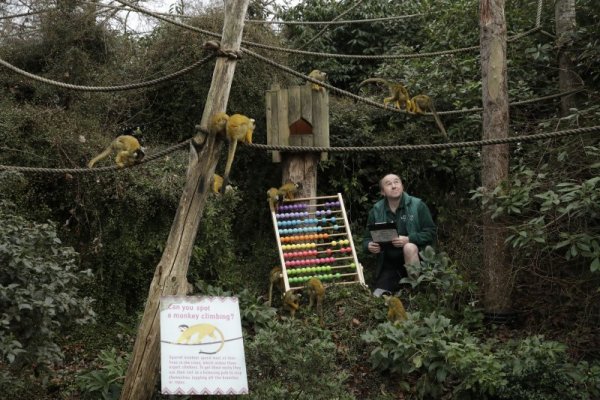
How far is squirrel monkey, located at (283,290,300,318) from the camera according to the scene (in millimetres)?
6504

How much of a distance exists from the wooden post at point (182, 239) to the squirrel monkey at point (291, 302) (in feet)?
5.78

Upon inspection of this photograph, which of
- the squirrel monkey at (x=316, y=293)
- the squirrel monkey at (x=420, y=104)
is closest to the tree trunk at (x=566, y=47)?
the squirrel monkey at (x=420, y=104)

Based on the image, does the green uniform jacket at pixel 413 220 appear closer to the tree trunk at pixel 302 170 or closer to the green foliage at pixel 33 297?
the tree trunk at pixel 302 170

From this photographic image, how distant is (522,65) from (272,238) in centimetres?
345

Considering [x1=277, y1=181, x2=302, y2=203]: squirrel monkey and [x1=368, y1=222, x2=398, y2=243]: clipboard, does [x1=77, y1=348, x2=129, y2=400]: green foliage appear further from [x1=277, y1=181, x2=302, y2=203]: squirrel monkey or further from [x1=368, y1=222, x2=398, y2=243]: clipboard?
[x1=277, y1=181, x2=302, y2=203]: squirrel monkey

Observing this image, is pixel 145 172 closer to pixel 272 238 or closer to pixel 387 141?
pixel 272 238

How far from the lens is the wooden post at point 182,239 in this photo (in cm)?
472

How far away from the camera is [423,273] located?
6395 millimetres

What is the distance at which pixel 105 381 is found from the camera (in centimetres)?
507

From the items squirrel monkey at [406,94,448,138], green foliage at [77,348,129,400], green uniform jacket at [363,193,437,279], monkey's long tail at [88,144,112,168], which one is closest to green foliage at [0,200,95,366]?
green foliage at [77,348,129,400]

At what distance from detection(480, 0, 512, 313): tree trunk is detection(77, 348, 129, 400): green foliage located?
3033 millimetres

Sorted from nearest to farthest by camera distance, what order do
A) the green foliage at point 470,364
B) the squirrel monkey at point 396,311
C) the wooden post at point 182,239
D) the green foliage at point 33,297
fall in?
1. the green foliage at point 33,297
2. the wooden post at point 182,239
3. the green foliage at point 470,364
4. the squirrel monkey at point 396,311

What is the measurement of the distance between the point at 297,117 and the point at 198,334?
3.52m

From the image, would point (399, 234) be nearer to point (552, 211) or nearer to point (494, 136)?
point (494, 136)
